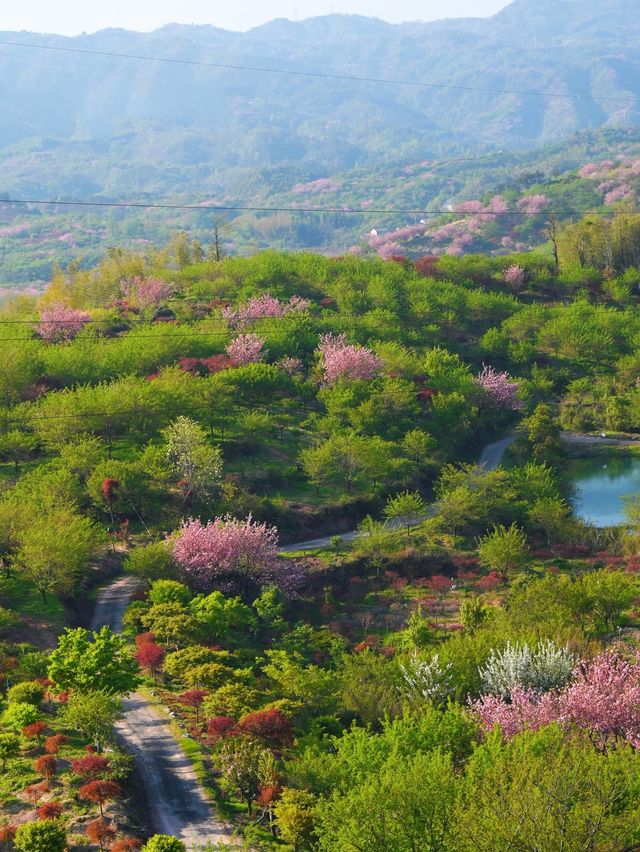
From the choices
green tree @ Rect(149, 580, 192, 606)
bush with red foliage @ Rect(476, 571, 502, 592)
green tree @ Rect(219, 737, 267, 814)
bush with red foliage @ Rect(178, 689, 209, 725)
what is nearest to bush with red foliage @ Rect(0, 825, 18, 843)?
green tree @ Rect(219, 737, 267, 814)

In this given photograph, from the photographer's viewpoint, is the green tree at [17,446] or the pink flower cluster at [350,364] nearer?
the green tree at [17,446]

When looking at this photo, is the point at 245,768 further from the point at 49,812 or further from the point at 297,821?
the point at 49,812

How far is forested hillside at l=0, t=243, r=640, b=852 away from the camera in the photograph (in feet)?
106

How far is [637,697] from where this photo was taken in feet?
119

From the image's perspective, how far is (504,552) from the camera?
60688mm

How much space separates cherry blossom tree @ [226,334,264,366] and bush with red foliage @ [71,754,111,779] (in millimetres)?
59723

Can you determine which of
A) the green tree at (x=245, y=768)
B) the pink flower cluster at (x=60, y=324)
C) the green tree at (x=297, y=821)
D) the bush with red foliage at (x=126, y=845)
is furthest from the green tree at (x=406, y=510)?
the pink flower cluster at (x=60, y=324)

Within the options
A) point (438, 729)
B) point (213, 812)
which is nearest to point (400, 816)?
point (438, 729)

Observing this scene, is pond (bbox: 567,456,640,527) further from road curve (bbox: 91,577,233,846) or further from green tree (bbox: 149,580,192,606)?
road curve (bbox: 91,577,233,846)

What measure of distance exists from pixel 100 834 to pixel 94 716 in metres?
6.21

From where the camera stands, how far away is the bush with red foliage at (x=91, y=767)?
35375mm

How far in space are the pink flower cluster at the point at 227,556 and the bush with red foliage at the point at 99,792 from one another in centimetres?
2307

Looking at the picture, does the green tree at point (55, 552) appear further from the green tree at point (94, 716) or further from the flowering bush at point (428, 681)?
the flowering bush at point (428, 681)

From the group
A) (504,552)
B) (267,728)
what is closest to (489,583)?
(504,552)
